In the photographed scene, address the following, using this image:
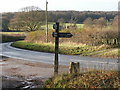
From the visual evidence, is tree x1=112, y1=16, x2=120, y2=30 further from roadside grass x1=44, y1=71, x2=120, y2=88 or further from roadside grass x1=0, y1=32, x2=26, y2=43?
roadside grass x1=0, y1=32, x2=26, y2=43

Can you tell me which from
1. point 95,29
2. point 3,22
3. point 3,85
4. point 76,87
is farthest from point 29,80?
point 3,22

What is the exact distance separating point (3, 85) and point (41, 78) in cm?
191

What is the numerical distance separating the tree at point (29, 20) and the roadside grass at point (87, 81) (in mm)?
31737

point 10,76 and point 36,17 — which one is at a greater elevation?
point 36,17

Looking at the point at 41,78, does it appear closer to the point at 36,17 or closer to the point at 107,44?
the point at 107,44

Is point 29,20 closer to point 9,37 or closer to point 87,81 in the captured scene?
point 9,37

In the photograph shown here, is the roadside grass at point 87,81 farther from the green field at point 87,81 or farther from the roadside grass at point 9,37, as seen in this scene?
the roadside grass at point 9,37

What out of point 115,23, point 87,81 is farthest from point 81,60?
point 87,81

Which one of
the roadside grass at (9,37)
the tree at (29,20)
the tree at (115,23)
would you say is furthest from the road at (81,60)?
the roadside grass at (9,37)

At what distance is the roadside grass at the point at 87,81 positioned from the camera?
6891 millimetres

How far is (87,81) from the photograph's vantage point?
723 centimetres

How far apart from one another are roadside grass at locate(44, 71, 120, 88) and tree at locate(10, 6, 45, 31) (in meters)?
31.7

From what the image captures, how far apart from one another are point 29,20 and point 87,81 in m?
33.0

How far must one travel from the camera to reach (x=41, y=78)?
9.57 m
